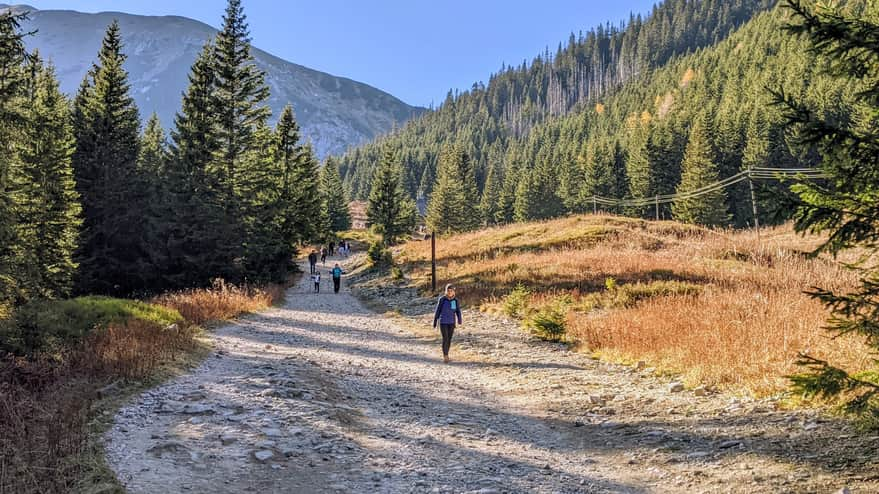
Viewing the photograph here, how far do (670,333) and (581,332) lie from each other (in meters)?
2.75

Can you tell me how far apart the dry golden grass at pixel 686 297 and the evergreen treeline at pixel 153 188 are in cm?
1069

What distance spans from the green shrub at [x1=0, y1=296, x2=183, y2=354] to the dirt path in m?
2.84

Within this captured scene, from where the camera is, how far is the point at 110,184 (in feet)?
96.5

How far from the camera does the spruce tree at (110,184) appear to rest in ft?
93.9

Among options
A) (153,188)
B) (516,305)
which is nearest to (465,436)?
(516,305)

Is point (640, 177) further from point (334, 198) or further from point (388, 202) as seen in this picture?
point (334, 198)

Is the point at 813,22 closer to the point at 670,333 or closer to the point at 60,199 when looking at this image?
the point at 670,333

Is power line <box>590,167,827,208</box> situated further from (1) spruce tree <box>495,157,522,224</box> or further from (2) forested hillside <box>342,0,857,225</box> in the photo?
(1) spruce tree <box>495,157,522,224</box>

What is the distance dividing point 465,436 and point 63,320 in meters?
9.85

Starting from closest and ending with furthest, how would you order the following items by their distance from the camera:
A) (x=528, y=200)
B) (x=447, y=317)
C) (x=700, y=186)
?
1. (x=447, y=317)
2. (x=700, y=186)
3. (x=528, y=200)

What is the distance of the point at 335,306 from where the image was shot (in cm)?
2309

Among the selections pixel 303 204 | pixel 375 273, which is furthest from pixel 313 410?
pixel 303 204

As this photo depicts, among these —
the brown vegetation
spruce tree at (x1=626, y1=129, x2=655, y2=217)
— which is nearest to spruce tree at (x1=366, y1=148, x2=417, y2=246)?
spruce tree at (x1=626, y1=129, x2=655, y2=217)

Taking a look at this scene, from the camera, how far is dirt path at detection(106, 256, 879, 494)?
4395 millimetres
